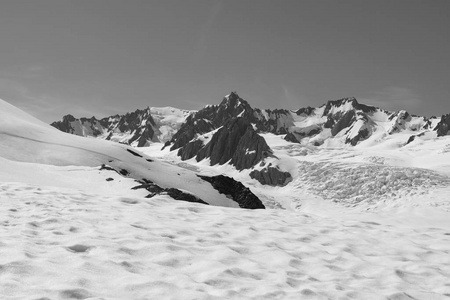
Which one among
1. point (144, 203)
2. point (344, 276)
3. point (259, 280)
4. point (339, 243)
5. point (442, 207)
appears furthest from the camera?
point (442, 207)

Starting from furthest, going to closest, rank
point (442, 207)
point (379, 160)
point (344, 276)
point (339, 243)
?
point (379, 160) < point (442, 207) < point (339, 243) < point (344, 276)

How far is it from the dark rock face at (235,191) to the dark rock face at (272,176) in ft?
223

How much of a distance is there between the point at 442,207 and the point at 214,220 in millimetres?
68641

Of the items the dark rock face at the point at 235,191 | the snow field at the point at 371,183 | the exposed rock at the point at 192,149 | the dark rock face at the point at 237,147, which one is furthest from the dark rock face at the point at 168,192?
the exposed rock at the point at 192,149

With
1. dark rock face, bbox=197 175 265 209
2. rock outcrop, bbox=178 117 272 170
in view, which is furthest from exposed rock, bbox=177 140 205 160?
dark rock face, bbox=197 175 265 209

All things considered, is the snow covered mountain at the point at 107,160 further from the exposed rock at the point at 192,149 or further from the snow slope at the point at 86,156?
the exposed rock at the point at 192,149

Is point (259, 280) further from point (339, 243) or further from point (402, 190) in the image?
point (402, 190)

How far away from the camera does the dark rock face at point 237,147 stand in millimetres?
135000

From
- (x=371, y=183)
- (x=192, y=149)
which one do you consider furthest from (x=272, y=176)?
(x=192, y=149)

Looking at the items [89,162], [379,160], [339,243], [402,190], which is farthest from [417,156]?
[339,243]

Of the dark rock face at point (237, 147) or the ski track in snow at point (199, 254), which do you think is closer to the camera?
the ski track in snow at point (199, 254)

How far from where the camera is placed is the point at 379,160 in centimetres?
12762

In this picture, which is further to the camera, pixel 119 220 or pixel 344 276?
pixel 119 220

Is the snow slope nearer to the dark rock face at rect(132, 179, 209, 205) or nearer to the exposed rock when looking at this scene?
the dark rock face at rect(132, 179, 209, 205)
